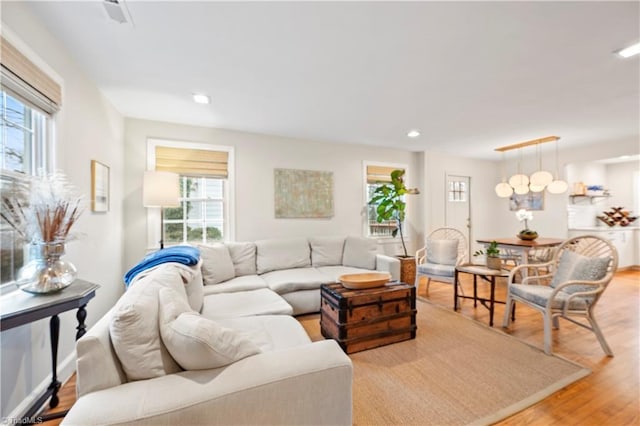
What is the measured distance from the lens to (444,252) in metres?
3.79

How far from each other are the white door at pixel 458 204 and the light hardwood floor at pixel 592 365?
2.21 metres

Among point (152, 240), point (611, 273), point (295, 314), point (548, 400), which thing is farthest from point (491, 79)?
point (152, 240)

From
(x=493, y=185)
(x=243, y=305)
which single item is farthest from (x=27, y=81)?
(x=493, y=185)

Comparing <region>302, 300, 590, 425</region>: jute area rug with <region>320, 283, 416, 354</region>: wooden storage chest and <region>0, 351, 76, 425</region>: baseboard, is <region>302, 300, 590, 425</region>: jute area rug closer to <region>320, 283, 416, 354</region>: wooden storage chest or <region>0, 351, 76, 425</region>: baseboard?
<region>320, 283, 416, 354</region>: wooden storage chest

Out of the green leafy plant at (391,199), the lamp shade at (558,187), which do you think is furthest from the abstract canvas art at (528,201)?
the green leafy plant at (391,199)

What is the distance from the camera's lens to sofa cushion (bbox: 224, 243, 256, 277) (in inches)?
134

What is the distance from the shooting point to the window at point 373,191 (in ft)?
16.1

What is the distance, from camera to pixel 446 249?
3.78 m

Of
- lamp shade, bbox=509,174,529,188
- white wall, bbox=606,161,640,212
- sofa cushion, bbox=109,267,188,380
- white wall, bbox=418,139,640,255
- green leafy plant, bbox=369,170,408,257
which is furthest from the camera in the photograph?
white wall, bbox=606,161,640,212

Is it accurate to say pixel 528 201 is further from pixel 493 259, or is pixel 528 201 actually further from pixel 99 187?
pixel 99 187

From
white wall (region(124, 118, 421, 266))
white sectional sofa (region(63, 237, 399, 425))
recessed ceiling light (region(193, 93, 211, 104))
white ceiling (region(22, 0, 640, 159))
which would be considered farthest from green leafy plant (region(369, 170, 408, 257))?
white sectional sofa (region(63, 237, 399, 425))

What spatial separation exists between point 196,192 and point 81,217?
5.22 feet

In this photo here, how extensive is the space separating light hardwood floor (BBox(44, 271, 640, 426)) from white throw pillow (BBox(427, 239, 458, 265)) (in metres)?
0.51

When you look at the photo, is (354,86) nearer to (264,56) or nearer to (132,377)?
(264,56)
